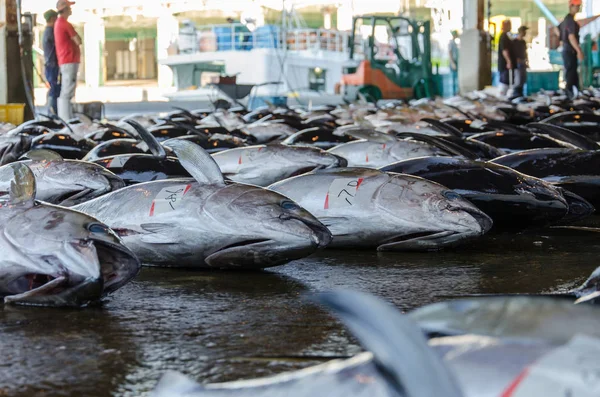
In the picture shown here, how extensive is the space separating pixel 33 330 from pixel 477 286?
1578mm

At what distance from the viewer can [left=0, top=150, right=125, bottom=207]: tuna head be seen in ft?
15.3

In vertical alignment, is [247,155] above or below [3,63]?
below

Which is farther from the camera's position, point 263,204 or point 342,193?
point 342,193

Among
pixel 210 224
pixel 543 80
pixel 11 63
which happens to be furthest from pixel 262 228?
pixel 543 80

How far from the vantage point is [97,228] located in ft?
9.96

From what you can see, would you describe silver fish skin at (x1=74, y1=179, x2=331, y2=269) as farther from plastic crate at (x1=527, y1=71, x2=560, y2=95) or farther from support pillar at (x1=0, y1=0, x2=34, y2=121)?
plastic crate at (x1=527, y1=71, x2=560, y2=95)

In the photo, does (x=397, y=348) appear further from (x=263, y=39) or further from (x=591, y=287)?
(x=263, y=39)

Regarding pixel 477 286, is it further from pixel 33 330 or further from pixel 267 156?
pixel 267 156

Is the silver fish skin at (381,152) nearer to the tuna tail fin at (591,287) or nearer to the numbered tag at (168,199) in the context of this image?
the numbered tag at (168,199)

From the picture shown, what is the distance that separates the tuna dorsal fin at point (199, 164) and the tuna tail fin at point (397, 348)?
258cm

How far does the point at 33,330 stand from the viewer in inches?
111

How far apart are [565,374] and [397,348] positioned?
24 cm

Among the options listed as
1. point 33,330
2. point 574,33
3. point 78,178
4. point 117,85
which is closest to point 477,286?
point 33,330

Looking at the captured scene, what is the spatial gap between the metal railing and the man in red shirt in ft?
79.0
